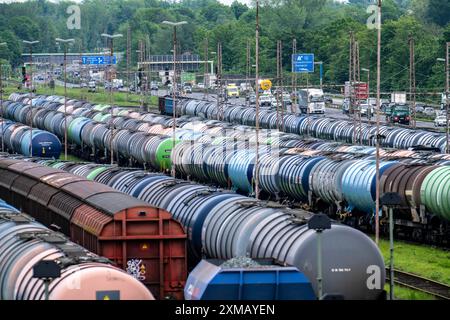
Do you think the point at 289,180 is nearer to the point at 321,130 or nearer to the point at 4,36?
the point at 321,130

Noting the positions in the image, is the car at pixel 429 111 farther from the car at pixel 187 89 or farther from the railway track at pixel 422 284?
the railway track at pixel 422 284

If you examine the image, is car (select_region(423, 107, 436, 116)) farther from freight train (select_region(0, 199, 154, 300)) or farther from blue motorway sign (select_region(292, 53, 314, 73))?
freight train (select_region(0, 199, 154, 300))

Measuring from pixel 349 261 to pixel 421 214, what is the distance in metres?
16.5

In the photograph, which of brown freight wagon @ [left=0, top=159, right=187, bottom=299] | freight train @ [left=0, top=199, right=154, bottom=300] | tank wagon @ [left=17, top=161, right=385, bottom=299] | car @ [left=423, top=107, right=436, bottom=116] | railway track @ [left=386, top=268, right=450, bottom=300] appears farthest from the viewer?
car @ [left=423, top=107, right=436, bottom=116]

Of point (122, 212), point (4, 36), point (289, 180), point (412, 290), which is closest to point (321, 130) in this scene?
point (289, 180)

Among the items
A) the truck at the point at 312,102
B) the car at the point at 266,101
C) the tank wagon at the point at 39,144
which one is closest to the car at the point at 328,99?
the car at the point at 266,101

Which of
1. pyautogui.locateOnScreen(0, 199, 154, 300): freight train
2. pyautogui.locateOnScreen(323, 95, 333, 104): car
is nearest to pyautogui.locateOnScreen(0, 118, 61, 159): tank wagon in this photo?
pyautogui.locateOnScreen(0, 199, 154, 300): freight train

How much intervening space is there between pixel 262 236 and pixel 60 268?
258 inches

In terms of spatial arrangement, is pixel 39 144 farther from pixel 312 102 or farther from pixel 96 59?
pixel 96 59

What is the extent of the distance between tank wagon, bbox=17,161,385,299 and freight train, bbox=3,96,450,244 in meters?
9.23

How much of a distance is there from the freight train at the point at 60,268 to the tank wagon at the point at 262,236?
4111 millimetres

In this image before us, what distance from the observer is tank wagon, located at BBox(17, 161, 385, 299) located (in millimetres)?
22156

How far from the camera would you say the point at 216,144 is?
55156mm

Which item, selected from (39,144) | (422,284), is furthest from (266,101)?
(422,284)
